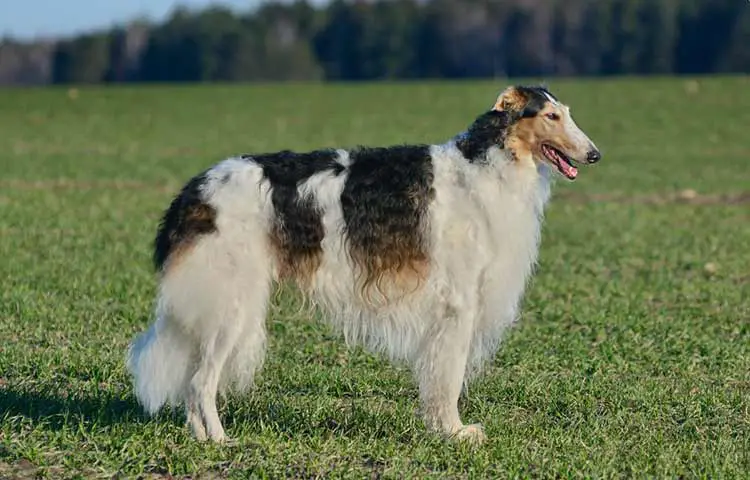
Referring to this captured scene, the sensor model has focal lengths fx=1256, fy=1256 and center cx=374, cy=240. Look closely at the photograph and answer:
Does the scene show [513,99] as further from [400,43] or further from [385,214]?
[400,43]

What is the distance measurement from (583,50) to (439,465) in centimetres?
8027

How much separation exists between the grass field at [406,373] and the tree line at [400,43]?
57212mm

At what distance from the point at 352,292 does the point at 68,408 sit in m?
1.86

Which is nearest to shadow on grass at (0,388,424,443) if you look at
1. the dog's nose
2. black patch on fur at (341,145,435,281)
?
black patch on fur at (341,145,435,281)

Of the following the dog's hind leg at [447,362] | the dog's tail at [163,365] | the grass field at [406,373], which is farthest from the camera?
the dog's hind leg at [447,362]

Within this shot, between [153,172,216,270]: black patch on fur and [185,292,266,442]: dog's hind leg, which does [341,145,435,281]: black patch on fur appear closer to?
[185,292,266,442]: dog's hind leg

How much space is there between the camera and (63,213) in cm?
1847

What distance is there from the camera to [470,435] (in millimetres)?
6910

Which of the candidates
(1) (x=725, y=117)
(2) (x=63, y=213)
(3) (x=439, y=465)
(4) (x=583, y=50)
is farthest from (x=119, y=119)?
(4) (x=583, y=50)

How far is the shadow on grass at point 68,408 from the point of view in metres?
7.14

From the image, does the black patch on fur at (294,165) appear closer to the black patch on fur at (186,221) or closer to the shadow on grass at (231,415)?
the black patch on fur at (186,221)

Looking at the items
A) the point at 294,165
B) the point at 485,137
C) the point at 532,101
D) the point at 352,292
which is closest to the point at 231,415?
the point at 352,292

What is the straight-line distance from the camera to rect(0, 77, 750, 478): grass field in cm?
654

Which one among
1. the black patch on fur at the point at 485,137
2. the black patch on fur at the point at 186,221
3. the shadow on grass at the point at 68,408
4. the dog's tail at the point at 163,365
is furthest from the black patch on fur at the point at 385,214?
the shadow on grass at the point at 68,408
